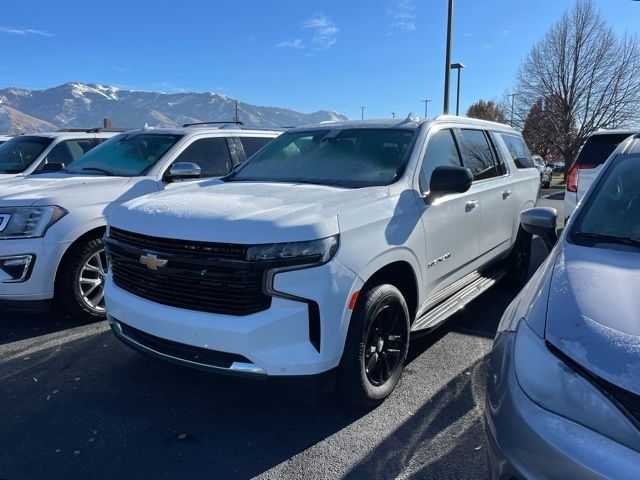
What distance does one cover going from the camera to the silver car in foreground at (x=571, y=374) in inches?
59.5

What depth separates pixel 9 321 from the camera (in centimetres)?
493

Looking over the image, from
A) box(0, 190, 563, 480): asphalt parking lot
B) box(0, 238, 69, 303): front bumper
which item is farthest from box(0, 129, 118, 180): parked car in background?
box(0, 190, 563, 480): asphalt parking lot

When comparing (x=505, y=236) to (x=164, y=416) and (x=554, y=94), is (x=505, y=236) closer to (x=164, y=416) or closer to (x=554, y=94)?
(x=164, y=416)

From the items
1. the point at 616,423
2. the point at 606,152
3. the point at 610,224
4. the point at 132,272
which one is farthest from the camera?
the point at 606,152

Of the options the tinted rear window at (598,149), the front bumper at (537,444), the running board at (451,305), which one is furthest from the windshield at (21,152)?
the tinted rear window at (598,149)

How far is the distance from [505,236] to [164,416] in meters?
3.72

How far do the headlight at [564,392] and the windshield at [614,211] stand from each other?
0.93 meters

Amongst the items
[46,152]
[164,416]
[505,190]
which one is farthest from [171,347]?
[46,152]

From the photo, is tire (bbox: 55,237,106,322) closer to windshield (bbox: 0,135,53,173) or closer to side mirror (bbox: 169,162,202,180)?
side mirror (bbox: 169,162,202,180)

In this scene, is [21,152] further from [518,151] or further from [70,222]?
[518,151]

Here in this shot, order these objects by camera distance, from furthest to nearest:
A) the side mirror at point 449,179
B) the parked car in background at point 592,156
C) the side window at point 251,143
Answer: the parked car in background at point 592,156 → the side window at point 251,143 → the side mirror at point 449,179

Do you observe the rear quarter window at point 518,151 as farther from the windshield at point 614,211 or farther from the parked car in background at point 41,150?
the parked car in background at point 41,150

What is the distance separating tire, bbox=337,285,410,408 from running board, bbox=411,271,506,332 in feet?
0.71

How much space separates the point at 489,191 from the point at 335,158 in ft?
5.14
